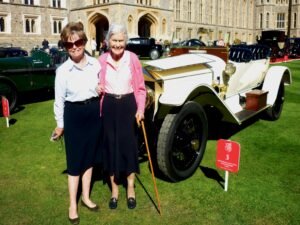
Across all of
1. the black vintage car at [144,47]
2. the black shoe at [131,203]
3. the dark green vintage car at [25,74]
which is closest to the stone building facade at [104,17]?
the black vintage car at [144,47]

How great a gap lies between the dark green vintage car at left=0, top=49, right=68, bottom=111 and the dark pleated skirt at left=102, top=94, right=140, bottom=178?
551 cm

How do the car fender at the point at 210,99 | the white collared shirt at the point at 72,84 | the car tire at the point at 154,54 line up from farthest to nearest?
1. the car tire at the point at 154,54
2. the car fender at the point at 210,99
3. the white collared shirt at the point at 72,84

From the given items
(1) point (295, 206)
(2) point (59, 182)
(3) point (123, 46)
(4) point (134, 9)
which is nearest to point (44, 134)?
(2) point (59, 182)

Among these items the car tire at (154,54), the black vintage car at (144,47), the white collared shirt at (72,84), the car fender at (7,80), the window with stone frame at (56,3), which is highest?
the window with stone frame at (56,3)

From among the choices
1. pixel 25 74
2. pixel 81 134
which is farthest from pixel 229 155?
pixel 25 74

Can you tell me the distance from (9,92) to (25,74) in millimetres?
779

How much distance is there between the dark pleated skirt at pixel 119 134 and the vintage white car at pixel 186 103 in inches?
18.2

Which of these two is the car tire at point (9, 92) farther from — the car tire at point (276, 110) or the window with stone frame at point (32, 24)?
the window with stone frame at point (32, 24)

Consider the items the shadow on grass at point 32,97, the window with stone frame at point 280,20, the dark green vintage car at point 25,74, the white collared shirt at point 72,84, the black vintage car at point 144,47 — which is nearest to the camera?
the white collared shirt at point 72,84

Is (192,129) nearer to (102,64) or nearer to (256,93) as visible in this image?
(102,64)

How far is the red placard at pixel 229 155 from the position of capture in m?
3.65

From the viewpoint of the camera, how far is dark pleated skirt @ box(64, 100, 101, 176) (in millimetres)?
3121

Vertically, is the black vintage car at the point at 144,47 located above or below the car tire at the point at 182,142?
above

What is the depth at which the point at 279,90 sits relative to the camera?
23.0 feet
